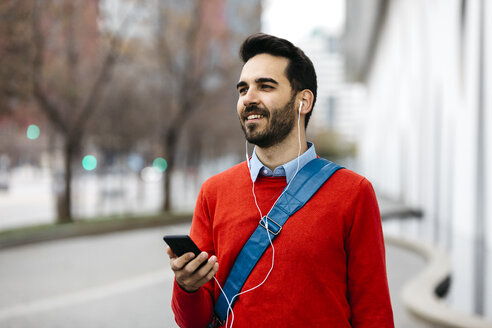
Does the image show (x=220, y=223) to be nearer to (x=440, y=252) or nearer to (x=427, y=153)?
(x=440, y=252)

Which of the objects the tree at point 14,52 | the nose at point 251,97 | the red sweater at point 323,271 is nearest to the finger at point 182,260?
the red sweater at point 323,271

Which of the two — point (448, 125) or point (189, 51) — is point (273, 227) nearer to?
point (448, 125)

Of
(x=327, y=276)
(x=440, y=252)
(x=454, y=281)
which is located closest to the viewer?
(x=327, y=276)

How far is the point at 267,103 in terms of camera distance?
2.12 m

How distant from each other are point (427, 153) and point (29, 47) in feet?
51.5

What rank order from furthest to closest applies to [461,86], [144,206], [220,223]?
[144,206], [461,86], [220,223]

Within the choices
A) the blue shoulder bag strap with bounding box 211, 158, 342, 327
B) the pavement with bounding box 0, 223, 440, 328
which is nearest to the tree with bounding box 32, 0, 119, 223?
the pavement with bounding box 0, 223, 440, 328

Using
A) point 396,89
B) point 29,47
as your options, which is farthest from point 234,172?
point 396,89

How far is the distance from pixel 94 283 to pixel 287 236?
293 inches

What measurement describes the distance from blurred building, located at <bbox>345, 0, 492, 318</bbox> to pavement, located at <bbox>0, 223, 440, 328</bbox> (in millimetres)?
2069

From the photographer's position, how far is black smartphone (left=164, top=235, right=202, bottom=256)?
6.09 feet

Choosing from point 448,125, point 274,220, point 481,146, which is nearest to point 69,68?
point 481,146

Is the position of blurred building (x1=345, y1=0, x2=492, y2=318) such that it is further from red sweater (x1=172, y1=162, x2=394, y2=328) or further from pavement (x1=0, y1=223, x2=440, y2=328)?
red sweater (x1=172, y1=162, x2=394, y2=328)

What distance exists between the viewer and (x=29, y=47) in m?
14.1
